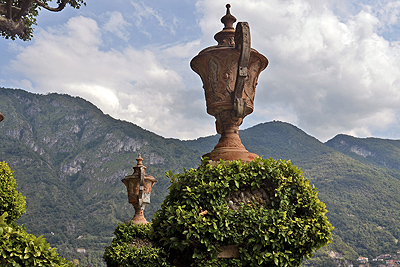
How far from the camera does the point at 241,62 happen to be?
431 cm

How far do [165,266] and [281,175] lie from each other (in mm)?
1547

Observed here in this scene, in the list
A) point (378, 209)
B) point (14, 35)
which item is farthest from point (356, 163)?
point (14, 35)

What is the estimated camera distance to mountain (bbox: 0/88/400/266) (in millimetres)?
63531

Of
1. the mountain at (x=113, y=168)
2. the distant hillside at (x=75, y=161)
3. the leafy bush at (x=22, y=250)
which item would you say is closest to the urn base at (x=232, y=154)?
the leafy bush at (x=22, y=250)

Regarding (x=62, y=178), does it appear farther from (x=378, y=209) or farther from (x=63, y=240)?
(x=378, y=209)

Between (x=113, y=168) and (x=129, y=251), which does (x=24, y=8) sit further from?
(x=113, y=168)

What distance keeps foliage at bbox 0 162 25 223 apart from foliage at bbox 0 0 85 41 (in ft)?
14.4

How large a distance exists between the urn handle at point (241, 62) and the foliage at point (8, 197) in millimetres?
3587

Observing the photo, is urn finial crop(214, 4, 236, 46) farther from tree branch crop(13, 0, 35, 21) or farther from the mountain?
the mountain

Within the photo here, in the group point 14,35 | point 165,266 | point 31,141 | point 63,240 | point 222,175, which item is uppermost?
point 31,141

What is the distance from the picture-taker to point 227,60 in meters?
4.57

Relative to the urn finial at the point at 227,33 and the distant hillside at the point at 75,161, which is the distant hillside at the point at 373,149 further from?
the urn finial at the point at 227,33

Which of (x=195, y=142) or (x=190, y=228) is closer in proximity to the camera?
(x=190, y=228)

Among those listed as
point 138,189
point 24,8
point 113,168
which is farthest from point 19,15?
point 113,168
